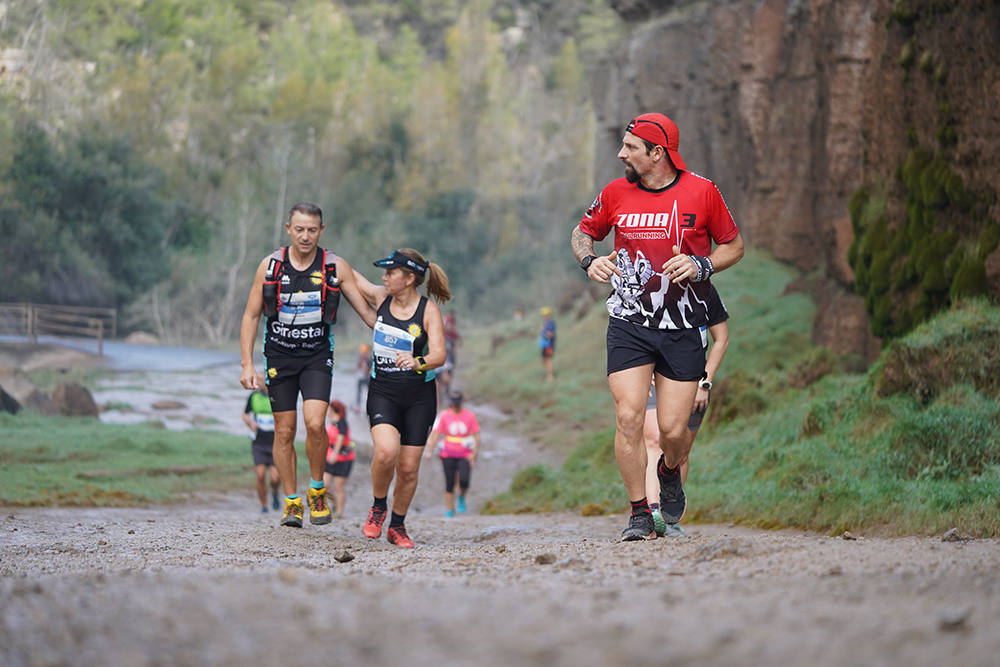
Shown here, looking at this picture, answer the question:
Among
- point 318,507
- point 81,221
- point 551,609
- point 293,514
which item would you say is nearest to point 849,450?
point 318,507

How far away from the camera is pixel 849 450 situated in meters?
9.23

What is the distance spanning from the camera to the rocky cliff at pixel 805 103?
10.6m

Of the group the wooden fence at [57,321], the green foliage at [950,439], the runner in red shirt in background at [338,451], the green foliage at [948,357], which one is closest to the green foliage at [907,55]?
the green foliage at [948,357]

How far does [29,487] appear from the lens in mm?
12898

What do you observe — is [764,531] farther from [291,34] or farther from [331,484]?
[291,34]

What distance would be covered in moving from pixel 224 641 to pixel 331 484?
34.7 ft

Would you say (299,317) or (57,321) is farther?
(57,321)

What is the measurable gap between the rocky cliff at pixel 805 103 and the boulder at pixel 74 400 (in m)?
11.7

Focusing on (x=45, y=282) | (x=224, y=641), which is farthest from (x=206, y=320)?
(x=224, y=641)

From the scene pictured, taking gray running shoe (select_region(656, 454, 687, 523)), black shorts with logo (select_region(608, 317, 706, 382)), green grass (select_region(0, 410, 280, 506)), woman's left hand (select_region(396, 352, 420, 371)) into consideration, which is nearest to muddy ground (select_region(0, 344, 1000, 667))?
gray running shoe (select_region(656, 454, 687, 523))

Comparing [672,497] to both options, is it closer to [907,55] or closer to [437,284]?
[437,284]

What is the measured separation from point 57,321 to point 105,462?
25.3 feet

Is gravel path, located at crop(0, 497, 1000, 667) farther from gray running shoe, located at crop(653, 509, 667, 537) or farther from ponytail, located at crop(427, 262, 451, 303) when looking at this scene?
ponytail, located at crop(427, 262, 451, 303)

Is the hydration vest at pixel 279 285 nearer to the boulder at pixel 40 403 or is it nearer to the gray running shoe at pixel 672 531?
the gray running shoe at pixel 672 531
